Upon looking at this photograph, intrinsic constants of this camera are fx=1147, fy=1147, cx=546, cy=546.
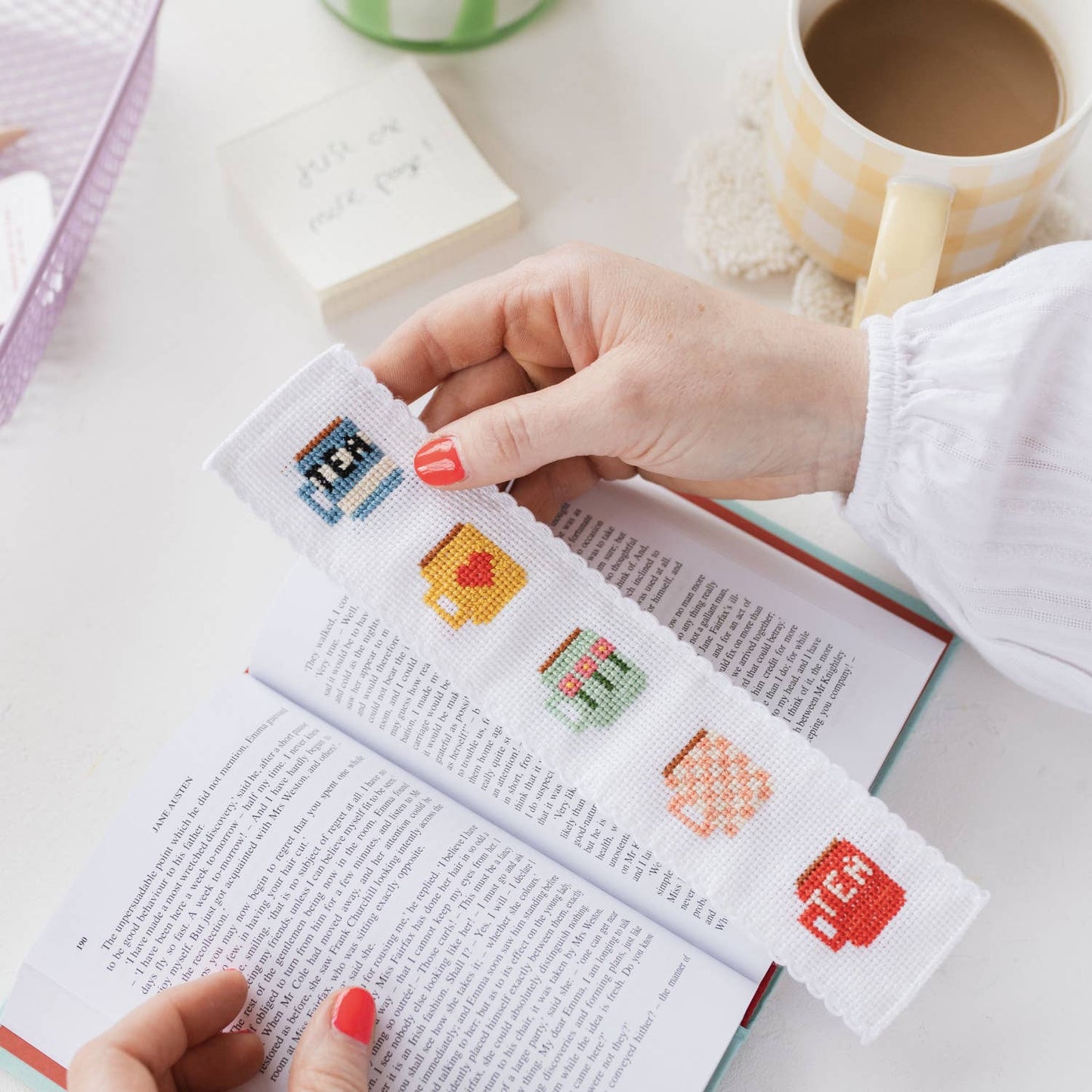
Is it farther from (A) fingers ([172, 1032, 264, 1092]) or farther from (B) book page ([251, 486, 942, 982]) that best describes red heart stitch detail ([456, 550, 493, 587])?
(A) fingers ([172, 1032, 264, 1092])

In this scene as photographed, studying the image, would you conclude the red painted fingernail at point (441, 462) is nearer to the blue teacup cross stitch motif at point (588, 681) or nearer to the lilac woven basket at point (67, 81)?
the blue teacup cross stitch motif at point (588, 681)

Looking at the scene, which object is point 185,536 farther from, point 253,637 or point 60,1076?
point 60,1076

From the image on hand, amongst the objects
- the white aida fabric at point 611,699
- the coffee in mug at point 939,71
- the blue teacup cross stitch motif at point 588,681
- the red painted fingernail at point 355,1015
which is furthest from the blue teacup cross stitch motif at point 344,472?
the coffee in mug at point 939,71

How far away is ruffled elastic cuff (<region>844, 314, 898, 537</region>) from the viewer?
1.89 ft

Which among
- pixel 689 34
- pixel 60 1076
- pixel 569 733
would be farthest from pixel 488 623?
pixel 689 34

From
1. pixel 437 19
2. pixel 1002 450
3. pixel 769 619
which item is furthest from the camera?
pixel 437 19

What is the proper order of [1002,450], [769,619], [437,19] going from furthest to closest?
[437,19]
[769,619]
[1002,450]

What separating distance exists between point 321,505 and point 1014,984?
0.45 metres

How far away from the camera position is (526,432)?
56 centimetres

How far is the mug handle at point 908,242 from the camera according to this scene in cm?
59

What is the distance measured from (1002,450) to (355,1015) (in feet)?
1.36

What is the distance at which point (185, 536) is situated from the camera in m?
0.70

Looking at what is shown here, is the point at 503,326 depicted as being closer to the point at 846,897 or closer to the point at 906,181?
the point at 906,181

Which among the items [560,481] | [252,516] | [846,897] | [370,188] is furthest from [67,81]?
[846,897]
